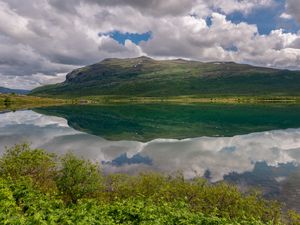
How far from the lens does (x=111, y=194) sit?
1577 inches

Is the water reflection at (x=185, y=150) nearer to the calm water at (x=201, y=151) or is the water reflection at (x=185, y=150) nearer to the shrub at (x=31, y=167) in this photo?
the calm water at (x=201, y=151)

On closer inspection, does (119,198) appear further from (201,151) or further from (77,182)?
(201,151)

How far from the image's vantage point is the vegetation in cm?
2561

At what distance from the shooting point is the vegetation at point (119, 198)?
84.0ft

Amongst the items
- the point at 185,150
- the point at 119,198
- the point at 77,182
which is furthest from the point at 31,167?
the point at 185,150

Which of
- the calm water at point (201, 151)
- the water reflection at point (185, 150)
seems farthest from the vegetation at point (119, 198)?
the water reflection at point (185, 150)

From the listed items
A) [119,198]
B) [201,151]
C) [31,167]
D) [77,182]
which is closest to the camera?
[119,198]

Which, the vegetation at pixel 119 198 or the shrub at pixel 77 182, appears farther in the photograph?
the shrub at pixel 77 182

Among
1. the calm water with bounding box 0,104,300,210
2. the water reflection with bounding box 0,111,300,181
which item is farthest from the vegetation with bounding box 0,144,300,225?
the water reflection with bounding box 0,111,300,181

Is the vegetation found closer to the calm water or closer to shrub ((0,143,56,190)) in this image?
shrub ((0,143,56,190))

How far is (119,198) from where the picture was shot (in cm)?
3297

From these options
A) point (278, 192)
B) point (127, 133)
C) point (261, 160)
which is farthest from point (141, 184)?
point (127, 133)

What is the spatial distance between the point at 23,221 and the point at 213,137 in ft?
358

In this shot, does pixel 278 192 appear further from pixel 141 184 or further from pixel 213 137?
pixel 213 137
